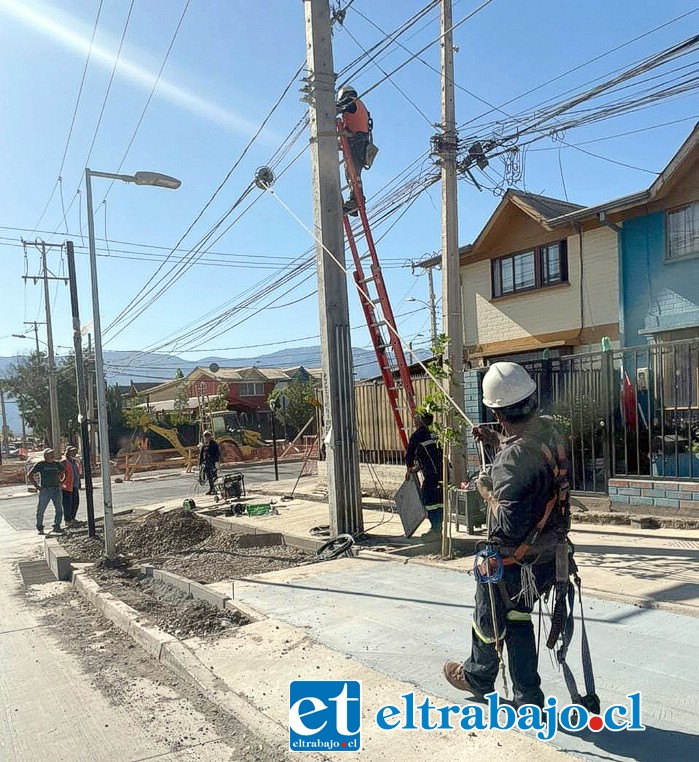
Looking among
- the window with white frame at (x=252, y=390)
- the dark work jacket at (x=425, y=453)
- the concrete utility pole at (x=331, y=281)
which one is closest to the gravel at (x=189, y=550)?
the concrete utility pole at (x=331, y=281)

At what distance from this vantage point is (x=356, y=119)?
10.1 metres

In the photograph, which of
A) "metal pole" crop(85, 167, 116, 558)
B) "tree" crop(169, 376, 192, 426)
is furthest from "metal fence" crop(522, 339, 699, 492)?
"tree" crop(169, 376, 192, 426)

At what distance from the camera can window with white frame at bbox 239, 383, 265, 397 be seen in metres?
56.9

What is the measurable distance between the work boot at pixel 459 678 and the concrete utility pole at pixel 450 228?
5681 mm

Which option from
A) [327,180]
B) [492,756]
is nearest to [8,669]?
[492,756]

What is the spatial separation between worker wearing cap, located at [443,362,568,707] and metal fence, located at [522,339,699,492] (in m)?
5.65

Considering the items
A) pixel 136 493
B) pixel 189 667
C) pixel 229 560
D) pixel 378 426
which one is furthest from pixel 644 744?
pixel 136 493

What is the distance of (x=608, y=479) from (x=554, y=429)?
6115mm

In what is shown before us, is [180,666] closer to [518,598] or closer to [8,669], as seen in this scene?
[8,669]

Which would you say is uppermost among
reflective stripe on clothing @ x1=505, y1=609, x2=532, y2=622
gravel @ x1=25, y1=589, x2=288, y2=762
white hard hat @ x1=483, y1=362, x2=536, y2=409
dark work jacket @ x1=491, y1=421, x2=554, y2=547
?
white hard hat @ x1=483, y1=362, x2=536, y2=409

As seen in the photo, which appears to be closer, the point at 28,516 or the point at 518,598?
the point at 518,598

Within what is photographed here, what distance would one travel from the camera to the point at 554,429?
3.62 m

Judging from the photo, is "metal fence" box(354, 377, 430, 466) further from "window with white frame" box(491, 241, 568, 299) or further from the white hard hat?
the white hard hat

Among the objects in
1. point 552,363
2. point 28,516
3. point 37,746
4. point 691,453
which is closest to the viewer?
point 37,746
